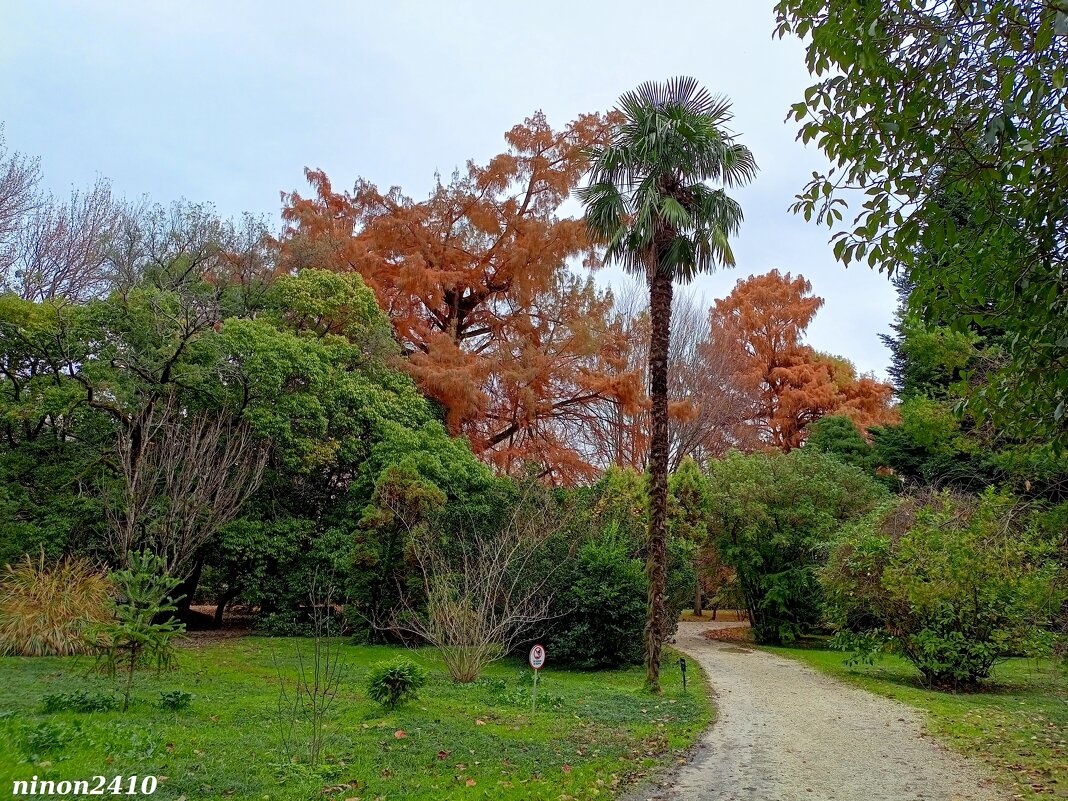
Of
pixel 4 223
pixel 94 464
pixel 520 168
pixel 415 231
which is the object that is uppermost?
pixel 520 168

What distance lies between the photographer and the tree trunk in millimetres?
11827

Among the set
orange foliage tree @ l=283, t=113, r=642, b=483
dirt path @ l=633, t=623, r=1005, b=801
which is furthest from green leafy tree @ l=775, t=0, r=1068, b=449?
orange foliage tree @ l=283, t=113, r=642, b=483

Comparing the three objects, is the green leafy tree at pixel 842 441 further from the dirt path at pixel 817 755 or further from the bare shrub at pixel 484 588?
the dirt path at pixel 817 755

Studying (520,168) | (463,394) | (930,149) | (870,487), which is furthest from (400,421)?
(930,149)

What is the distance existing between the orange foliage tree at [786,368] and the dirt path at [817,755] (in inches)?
848

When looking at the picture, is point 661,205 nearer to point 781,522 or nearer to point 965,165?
point 965,165

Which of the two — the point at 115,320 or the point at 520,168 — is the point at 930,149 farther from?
the point at 520,168

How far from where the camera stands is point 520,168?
2530cm

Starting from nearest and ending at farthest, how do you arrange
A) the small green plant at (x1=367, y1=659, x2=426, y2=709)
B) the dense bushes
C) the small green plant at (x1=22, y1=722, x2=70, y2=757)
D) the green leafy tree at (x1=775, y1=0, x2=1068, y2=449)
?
the green leafy tree at (x1=775, y1=0, x2=1068, y2=449) < the small green plant at (x1=22, y1=722, x2=70, y2=757) < the small green plant at (x1=367, y1=659, x2=426, y2=709) < the dense bushes

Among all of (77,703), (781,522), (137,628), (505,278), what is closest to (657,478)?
(137,628)

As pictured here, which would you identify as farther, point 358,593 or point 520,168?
point 520,168

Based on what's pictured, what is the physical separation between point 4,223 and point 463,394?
46.5 feet

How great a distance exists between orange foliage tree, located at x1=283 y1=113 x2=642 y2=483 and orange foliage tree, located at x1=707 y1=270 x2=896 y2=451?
9.70m

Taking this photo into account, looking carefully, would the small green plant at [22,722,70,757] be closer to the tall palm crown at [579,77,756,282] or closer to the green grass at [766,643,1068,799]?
the green grass at [766,643,1068,799]
